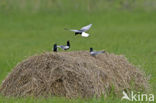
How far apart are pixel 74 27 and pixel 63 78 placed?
25.1 metres

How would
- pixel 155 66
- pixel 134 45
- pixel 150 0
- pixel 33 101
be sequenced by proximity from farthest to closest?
pixel 150 0
pixel 134 45
pixel 155 66
pixel 33 101

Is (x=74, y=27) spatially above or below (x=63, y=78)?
below

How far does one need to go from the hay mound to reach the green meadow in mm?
5465

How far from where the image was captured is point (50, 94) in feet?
35.4

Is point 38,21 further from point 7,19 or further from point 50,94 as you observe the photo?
point 50,94

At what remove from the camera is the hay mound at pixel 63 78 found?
35.8 feet

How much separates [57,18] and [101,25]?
4.30 m

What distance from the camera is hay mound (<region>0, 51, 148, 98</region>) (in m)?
10.9

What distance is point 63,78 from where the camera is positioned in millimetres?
10961

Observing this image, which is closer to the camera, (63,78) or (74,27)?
(63,78)

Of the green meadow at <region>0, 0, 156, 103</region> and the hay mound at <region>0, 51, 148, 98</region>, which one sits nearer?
the hay mound at <region>0, 51, 148, 98</region>

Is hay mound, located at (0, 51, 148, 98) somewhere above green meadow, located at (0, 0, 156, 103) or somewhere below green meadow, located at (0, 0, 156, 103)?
above

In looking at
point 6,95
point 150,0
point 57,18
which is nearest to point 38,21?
point 57,18

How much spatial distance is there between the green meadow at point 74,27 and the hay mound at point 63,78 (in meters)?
5.46
